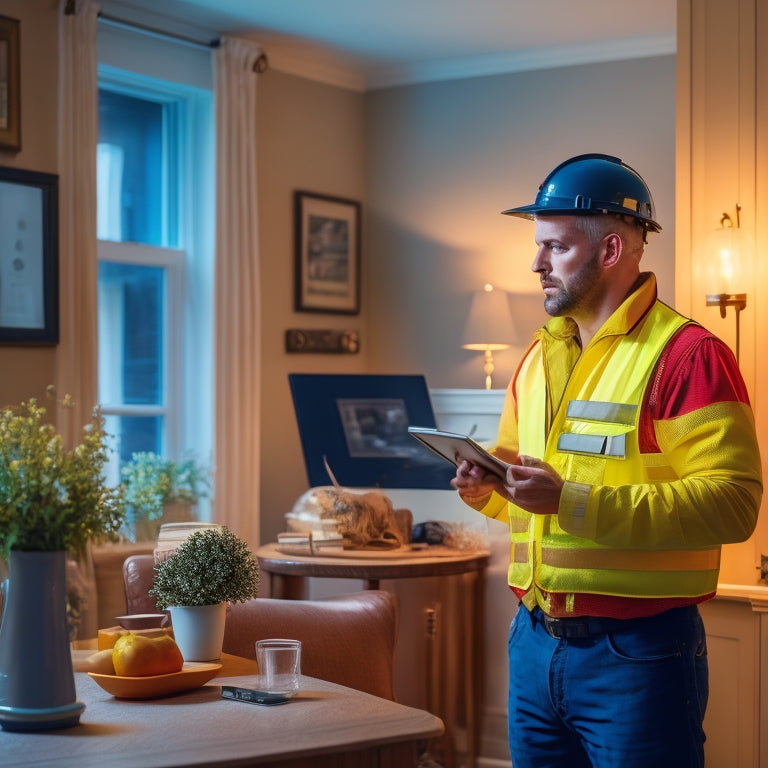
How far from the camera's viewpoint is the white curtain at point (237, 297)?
5234 mm

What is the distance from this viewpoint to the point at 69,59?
4.53 meters

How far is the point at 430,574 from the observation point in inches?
159

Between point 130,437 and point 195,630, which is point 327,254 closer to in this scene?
point 130,437

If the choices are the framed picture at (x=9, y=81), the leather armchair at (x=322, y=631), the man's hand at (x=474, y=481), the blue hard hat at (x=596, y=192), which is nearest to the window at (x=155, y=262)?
the framed picture at (x=9, y=81)

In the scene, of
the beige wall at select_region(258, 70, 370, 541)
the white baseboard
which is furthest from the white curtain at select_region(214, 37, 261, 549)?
the white baseboard

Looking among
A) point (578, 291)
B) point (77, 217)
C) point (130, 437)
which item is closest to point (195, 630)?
point (578, 291)

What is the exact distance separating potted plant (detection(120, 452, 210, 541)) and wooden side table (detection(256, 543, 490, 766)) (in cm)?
54

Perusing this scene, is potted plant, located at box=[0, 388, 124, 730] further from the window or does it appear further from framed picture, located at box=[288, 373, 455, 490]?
the window

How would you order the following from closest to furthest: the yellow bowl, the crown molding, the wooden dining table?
1. the wooden dining table
2. the yellow bowl
3. the crown molding

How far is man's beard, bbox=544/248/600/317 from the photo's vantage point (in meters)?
2.31

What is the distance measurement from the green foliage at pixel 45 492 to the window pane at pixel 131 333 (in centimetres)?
314

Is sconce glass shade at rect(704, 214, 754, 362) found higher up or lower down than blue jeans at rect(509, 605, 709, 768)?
higher up

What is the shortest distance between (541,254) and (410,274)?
3.66m

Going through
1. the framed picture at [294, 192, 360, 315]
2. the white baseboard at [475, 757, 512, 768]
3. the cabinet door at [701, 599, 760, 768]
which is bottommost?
the white baseboard at [475, 757, 512, 768]
